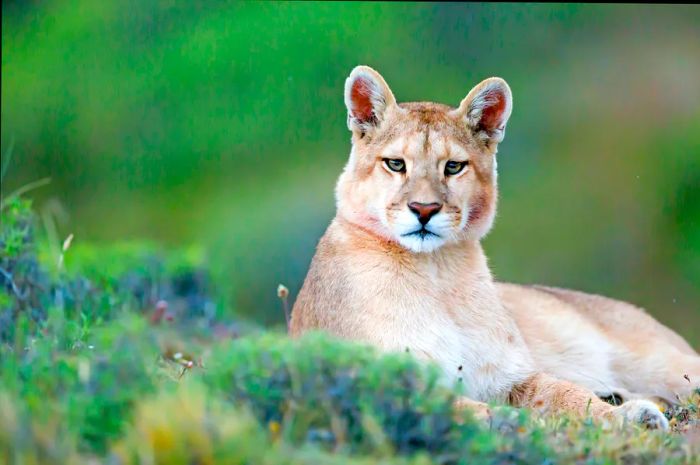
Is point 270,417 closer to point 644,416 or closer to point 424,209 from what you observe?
point 424,209

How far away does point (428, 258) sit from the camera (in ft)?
24.8

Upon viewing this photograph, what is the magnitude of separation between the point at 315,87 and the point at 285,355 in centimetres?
950

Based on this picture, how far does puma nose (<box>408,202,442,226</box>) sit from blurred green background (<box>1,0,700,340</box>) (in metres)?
7.23

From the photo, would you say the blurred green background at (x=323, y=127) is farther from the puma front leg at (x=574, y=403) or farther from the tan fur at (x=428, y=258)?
the puma front leg at (x=574, y=403)

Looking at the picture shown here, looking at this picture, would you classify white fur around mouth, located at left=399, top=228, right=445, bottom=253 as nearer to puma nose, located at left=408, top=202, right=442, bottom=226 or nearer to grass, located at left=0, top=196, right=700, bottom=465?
puma nose, located at left=408, top=202, right=442, bottom=226

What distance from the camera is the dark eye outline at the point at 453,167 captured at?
24.6 ft

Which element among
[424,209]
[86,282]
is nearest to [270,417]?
[424,209]

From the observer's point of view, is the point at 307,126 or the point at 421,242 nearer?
the point at 421,242

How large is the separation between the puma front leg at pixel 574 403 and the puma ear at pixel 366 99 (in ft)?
6.19

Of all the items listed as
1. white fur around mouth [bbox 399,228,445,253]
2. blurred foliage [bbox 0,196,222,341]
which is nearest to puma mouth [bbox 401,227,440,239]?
white fur around mouth [bbox 399,228,445,253]

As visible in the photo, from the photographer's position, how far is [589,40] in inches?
639

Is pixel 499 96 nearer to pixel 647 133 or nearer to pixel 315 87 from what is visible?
pixel 315 87

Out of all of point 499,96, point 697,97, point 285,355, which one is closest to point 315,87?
point 697,97

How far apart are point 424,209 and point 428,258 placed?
49 cm
